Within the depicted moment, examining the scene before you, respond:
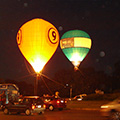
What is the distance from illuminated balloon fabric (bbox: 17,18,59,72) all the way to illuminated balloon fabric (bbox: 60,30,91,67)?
12733 mm

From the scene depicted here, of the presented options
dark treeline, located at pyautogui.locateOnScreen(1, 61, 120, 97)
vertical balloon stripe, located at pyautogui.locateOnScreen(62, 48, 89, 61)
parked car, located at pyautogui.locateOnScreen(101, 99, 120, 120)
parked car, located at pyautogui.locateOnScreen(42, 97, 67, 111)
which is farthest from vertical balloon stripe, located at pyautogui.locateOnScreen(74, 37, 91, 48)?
dark treeline, located at pyautogui.locateOnScreen(1, 61, 120, 97)

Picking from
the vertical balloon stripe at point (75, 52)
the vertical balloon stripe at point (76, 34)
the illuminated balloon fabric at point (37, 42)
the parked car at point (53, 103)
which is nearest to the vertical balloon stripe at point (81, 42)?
the vertical balloon stripe at point (76, 34)

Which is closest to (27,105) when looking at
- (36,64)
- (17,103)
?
(17,103)

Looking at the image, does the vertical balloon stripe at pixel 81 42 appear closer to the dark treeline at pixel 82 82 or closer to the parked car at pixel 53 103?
the parked car at pixel 53 103

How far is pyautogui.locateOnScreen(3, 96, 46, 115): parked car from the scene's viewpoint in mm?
20609

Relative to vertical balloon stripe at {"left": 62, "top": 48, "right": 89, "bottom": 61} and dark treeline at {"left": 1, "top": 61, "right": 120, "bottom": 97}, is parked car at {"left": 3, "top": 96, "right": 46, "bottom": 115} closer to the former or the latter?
vertical balloon stripe at {"left": 62, "top": 48, "right": 89, "bottom": 61}

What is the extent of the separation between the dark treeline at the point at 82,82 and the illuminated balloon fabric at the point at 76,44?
33081mm

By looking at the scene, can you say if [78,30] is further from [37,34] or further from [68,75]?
[68,75]

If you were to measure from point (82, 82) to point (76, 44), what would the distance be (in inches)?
1492

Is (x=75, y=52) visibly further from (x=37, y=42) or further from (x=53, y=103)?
(x=53, y=103)

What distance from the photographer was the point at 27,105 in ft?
68.0

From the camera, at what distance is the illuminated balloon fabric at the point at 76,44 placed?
46.2 metres

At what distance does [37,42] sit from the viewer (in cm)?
3309

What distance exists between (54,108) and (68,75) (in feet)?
202
